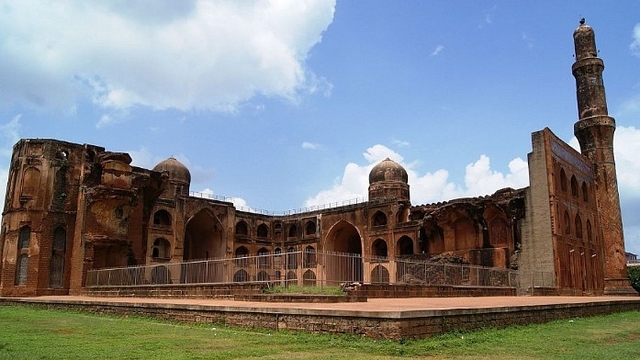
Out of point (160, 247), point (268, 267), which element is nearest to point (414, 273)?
point (268, 267)

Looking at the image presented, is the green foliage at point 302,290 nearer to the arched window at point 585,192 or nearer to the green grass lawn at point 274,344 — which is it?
the green grass lawn at point 274,344

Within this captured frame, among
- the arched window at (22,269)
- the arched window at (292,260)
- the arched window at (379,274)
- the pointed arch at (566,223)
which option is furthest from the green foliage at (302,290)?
the pointed arch at (566,223)

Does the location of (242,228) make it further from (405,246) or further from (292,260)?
(292,260)

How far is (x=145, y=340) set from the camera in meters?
7.53

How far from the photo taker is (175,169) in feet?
139

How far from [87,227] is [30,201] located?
297 cm

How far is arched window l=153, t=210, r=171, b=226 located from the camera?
1427 inches

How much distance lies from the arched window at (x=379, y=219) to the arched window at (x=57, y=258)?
21.7m

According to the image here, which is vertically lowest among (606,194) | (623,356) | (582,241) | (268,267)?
(623,356)

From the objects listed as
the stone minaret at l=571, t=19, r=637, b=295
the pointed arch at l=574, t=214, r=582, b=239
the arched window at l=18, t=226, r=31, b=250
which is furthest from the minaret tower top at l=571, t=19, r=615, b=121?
the arched window at l=18, t=226, r=31, b=250

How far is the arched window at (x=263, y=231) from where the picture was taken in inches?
1730

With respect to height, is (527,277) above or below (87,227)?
below

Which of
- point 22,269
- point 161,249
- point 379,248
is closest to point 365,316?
point 22,269

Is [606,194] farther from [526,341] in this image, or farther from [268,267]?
[526,341]
